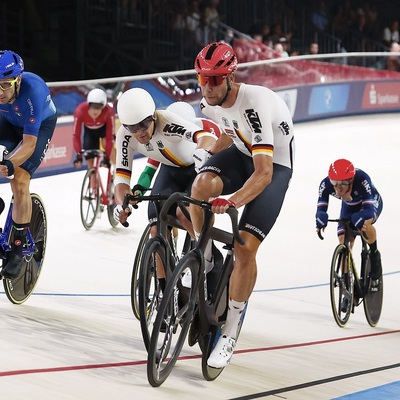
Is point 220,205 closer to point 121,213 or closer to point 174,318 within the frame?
point 174,318

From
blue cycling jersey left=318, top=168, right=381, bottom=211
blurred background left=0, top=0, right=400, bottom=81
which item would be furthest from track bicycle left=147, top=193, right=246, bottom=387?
blurred background left=0, top=0, right=400, bottom=81

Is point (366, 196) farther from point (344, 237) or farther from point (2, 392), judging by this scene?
point (2, 392)

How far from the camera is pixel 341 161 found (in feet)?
19.9

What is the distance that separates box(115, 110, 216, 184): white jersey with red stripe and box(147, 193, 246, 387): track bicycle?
887 mm

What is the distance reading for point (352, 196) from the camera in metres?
6.30

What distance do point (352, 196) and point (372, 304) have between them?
0.83m

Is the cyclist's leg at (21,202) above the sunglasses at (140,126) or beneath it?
beneath

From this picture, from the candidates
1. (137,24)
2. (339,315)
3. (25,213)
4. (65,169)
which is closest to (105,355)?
(25,213)

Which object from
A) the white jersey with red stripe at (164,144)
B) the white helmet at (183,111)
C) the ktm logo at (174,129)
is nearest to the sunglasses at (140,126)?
the white jersey with red stripe at (164,144)

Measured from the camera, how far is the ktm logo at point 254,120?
402cm

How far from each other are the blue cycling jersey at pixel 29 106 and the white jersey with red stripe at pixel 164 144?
0.47 metres

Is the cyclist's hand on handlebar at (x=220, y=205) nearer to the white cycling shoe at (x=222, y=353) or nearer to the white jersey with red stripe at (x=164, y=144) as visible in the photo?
the white cycling shoe at (x=222, y=353)

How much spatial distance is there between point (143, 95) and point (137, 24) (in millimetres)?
11965

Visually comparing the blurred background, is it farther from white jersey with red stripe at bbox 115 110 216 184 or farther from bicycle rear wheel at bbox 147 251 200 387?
bicycle rear wheel at bbox 147 251 200 387
